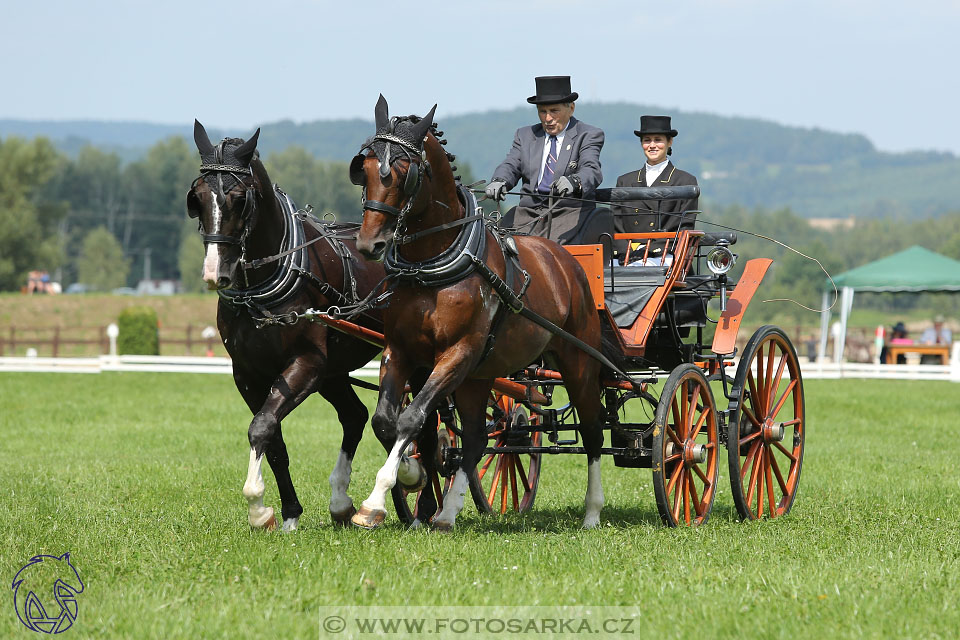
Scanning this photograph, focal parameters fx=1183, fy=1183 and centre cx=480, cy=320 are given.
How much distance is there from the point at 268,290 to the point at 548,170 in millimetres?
2472

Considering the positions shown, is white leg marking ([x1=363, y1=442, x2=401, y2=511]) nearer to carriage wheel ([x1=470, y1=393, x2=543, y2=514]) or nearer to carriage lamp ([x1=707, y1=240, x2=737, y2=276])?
carriage wheel ([x1=470, y1=393, x2=543, y2=514])

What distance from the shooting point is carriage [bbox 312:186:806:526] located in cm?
770

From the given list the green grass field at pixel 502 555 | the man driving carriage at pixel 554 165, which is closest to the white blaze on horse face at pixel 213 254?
the green grass field at pixel 502 555

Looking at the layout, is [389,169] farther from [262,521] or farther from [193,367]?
[193,367]

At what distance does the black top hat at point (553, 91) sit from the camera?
27.1 ft

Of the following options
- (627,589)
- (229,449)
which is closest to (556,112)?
(627,589)

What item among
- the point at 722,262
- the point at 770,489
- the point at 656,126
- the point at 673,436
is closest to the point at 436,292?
the point at 673,436

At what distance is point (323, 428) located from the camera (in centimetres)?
1606

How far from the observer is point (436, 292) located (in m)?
6.48

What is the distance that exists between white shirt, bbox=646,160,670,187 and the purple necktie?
1278mm

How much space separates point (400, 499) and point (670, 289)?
90.7 inches

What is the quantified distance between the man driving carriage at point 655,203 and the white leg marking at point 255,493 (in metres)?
3.15

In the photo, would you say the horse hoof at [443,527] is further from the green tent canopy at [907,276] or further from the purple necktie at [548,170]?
the green tent canopy at [907,276]

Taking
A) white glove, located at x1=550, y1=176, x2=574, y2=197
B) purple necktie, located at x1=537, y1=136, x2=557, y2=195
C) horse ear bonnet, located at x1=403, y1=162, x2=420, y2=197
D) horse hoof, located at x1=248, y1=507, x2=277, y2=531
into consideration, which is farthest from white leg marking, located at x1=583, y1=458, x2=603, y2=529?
horse ear bonnet, located at x1=403, y1=162, x2=420, y2=197
